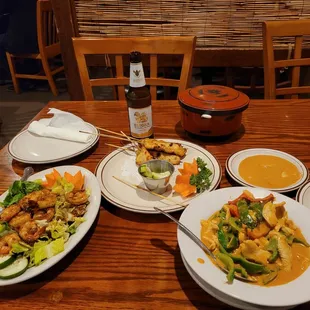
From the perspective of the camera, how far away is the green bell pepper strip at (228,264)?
0.58 metres

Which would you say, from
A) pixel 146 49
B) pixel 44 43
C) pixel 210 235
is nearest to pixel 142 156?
pixel 210 235

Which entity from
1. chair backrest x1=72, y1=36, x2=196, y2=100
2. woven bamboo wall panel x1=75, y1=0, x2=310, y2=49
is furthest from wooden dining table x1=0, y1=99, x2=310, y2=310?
woven bamboo wall panel x1=75, y1=0, x2=310, y2=49

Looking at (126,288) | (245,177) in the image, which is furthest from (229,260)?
(245,177)

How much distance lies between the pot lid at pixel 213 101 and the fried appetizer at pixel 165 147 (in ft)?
0.49

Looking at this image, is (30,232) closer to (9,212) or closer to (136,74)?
(9,212)

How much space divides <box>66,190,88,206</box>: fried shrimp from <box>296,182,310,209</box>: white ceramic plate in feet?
1.93

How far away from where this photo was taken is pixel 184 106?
3.64ft

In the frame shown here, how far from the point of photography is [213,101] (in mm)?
1098

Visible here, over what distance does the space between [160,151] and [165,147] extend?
3cm

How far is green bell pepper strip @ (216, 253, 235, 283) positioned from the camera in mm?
575

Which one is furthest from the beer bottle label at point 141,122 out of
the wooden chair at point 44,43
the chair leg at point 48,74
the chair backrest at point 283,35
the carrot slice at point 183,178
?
the chair leg at point 48,74

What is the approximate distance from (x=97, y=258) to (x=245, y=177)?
510mm

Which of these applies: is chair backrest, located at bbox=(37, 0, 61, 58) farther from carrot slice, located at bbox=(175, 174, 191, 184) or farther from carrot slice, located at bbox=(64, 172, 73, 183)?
carrot slice, located at bbox=(175, 174, 191, 184)

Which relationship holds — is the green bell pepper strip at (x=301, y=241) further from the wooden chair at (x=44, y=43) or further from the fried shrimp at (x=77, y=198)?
the wooden chair at (x=44, y=43)
